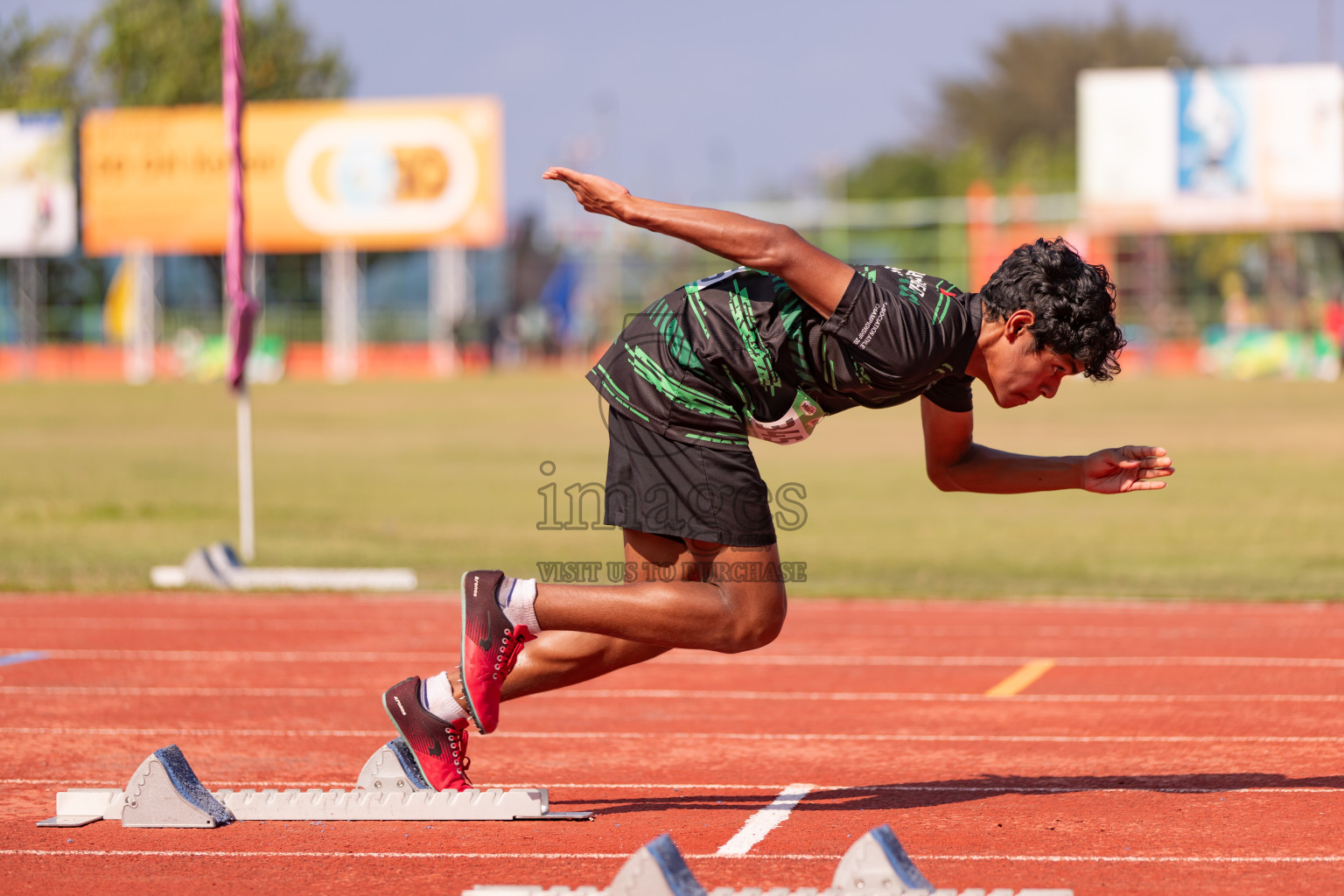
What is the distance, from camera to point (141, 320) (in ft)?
163

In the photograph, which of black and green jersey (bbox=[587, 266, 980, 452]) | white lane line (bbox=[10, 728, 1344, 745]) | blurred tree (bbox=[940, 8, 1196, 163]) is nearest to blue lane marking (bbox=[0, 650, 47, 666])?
white lane line (bbox=[10, 728, 1344, 745])

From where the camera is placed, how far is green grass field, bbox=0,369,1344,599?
Result: 1237cm

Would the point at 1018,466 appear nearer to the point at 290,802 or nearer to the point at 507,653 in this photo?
the point at 507,653

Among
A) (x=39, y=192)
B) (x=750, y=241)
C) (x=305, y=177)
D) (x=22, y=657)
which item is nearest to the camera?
(x=750, y=241)

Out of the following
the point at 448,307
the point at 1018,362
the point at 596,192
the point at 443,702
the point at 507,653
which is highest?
the point at 448,307

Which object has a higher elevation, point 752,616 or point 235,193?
point 235,193

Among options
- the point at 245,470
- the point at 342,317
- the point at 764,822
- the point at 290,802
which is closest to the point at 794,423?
the point at 764,822

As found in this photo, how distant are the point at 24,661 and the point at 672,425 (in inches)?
194

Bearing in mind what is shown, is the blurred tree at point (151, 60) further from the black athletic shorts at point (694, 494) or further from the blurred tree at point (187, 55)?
the black athletic shorts at point (694, 494)

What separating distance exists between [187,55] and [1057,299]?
210 feet

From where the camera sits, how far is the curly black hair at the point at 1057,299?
4.55 meters

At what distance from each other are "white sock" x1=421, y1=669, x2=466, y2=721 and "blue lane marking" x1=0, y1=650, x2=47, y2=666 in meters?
4.16

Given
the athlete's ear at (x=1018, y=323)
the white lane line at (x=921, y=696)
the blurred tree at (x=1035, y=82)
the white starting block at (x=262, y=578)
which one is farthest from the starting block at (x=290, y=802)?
the blurred tree at (x=1035, y=82)

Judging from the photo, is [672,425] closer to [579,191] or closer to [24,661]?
[579,191]
